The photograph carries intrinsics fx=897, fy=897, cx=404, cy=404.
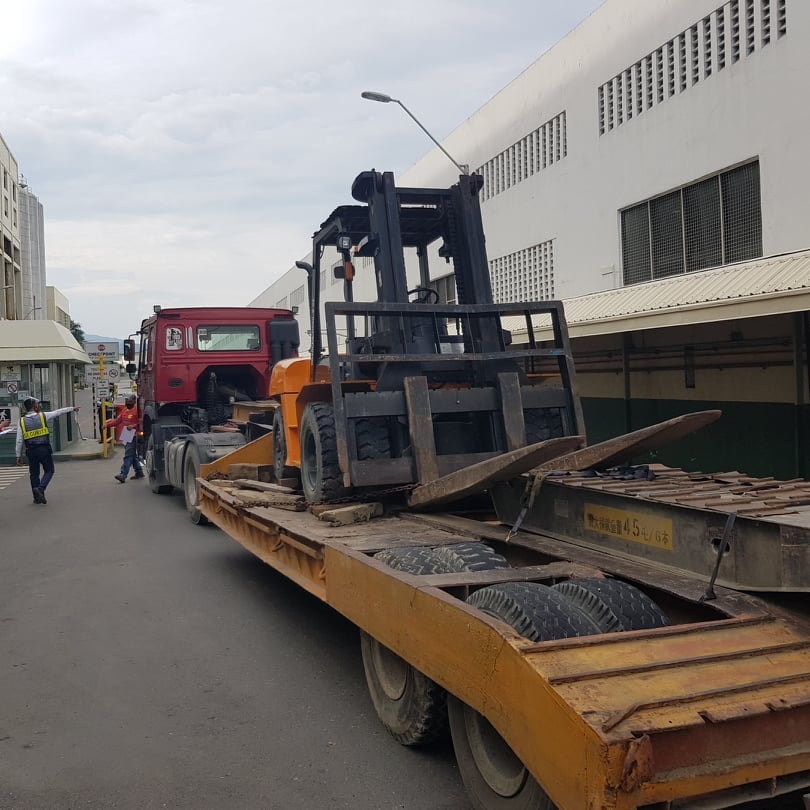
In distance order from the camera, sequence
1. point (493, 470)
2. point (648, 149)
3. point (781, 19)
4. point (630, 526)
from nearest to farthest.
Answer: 1. point (630, 526)
2. point (493, 470)
3. point (781, 19)
4. point (648, 149)

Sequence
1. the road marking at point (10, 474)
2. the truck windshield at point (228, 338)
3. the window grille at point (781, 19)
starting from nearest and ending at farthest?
the window grille at point (781, 19) → the truck windshield at point (228, 338) → the road marking at point (10, 474)

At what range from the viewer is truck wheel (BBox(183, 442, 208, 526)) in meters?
12.1

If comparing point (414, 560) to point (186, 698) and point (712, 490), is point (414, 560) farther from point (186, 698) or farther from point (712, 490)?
point (186, 698)

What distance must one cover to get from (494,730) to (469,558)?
118cm

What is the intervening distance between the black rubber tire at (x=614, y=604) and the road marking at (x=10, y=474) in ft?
53.2

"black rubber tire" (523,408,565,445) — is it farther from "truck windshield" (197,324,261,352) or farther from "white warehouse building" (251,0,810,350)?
"truck windshield" (197,324,261,352)

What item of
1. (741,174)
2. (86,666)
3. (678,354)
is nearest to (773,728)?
(86,666)

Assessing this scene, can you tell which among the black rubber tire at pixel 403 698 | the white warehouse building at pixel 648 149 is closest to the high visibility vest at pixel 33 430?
the white warehouse building at pixel 648 149

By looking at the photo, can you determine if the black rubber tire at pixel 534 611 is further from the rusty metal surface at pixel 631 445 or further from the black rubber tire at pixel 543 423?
the black rubber tire at pixel 543 423

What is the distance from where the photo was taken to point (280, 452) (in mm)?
8609

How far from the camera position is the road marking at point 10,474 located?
1867 cm

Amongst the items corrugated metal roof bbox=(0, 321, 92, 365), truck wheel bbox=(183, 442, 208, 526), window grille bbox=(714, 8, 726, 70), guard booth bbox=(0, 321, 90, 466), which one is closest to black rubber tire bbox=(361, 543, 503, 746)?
truck wheel bbox=(183, 442, 208, 526)

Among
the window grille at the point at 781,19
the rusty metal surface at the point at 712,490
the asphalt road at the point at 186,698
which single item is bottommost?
the asphalt road at the point at 186,698

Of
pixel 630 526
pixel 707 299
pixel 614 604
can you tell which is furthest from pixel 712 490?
pixel 707 299
